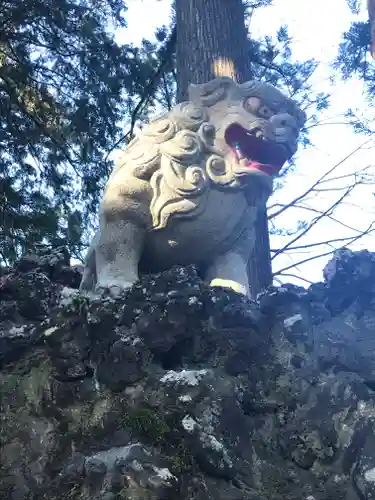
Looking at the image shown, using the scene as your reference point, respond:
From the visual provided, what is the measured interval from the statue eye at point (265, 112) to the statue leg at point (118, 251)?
18.8 inches

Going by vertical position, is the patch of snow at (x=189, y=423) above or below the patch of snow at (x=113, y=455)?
above

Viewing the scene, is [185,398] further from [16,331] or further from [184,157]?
[184,157]

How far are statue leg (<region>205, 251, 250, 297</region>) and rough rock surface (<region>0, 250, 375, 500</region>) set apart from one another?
0.40m

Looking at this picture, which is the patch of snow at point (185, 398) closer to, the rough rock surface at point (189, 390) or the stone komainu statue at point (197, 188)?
the rough rock surface at point (189, 390)

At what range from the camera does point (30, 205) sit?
4902 millimetres

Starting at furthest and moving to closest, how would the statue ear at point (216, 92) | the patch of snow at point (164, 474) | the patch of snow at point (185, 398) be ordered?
1. the statue ear at point (216, 92)
2. the patch of snow at point (185, 398)
3. the patch of snow at point (164, 474)

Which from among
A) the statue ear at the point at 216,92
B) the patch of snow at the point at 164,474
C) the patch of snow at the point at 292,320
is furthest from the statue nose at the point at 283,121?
the patch of snow at the point at 164,474

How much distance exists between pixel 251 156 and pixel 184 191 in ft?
0.78

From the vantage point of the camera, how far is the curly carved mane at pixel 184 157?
6.23 ft

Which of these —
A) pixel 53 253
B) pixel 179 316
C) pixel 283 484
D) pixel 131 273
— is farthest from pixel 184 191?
pixel 283 484

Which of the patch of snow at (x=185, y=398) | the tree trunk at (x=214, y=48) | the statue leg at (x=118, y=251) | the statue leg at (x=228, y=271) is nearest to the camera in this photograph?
the patch of snow at (x=185, y=398)

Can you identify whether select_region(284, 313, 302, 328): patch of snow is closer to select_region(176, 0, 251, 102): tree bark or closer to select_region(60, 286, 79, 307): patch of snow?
select_region(60, 286, 79, 307): patch of snow

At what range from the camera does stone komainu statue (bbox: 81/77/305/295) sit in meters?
1.90

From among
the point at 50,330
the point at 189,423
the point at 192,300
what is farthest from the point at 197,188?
the point at 189,423
